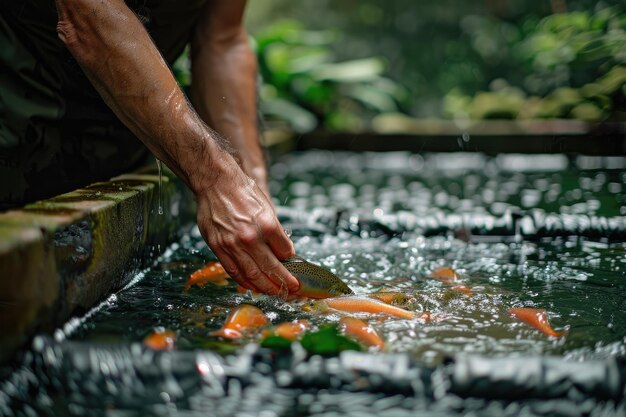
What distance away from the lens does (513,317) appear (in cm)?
169

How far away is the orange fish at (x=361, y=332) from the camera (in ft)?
4.89

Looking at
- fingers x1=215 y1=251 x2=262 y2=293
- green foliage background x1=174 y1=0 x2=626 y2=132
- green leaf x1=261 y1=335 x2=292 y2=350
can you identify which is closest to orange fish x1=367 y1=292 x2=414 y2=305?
fingers x1=215 y1=251 x2=262 y2=293

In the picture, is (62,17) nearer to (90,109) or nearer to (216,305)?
(90,109)

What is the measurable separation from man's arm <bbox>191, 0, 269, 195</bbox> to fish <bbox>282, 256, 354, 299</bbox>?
3.36 ft

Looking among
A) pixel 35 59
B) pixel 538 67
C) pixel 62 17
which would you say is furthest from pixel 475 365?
pixel 538 67

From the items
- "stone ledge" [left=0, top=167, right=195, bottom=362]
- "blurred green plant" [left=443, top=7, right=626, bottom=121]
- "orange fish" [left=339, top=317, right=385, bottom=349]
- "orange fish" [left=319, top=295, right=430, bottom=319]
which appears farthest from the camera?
"blurred green plant" [left=443, top=7, right=626, bottom=121]

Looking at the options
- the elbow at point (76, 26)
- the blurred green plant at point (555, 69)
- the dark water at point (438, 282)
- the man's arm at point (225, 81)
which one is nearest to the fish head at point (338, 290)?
the dark water at point (438, 282)

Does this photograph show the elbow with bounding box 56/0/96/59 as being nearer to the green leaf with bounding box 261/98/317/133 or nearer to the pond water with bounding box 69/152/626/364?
the pond water with bounding box 69/152/626/364

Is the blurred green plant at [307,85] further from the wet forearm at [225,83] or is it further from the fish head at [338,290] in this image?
the fish head at [338,290]

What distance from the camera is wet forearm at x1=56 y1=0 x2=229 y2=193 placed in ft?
5.81

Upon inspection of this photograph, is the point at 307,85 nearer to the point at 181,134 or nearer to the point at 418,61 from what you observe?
the point at 418,61

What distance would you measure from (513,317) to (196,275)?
0.93 meters

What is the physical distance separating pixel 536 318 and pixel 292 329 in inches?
22.4

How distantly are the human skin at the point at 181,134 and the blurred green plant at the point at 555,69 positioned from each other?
3897mm
